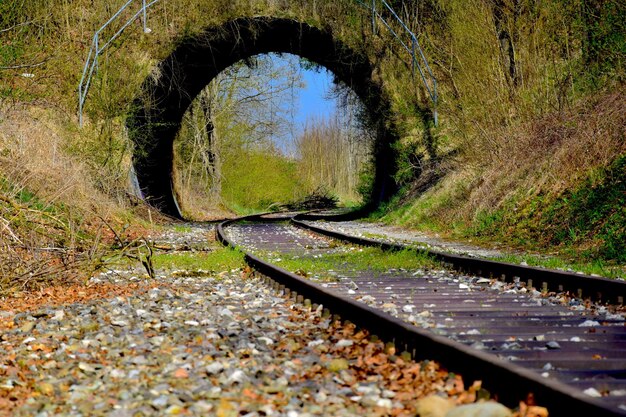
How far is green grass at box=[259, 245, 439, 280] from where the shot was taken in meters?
9.52

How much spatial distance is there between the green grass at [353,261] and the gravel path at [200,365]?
112 inches

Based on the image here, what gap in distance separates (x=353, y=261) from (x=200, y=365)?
6.36 metres

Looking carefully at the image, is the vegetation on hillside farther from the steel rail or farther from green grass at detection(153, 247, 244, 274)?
the steel rail

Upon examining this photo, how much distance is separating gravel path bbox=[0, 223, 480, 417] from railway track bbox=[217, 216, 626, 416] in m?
0.15

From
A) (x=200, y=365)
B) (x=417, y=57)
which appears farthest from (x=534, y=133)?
(x=200, y=365)

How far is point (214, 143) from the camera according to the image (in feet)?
125

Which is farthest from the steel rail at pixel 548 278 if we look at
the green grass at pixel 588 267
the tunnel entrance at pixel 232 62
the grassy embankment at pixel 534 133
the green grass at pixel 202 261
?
the tunnel entrance at pixel 232 62

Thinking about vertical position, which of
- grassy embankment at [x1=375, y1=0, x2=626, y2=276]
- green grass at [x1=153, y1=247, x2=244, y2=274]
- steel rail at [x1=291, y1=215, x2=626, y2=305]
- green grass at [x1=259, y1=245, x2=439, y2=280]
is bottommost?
green grass at [x1=153, y1=247, x2=244, y2=274]

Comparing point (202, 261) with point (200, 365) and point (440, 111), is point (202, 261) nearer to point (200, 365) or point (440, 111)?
point (200, 365)

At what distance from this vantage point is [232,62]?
2602cm

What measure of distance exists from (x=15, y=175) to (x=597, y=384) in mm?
11268

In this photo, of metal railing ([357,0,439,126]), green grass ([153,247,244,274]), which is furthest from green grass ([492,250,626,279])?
metal railing ([357,0,439,126])

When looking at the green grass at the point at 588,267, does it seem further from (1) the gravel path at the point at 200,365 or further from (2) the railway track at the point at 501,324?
(1) the gravel path at the point at 200,365

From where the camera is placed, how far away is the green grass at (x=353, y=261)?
9523 millimetres
